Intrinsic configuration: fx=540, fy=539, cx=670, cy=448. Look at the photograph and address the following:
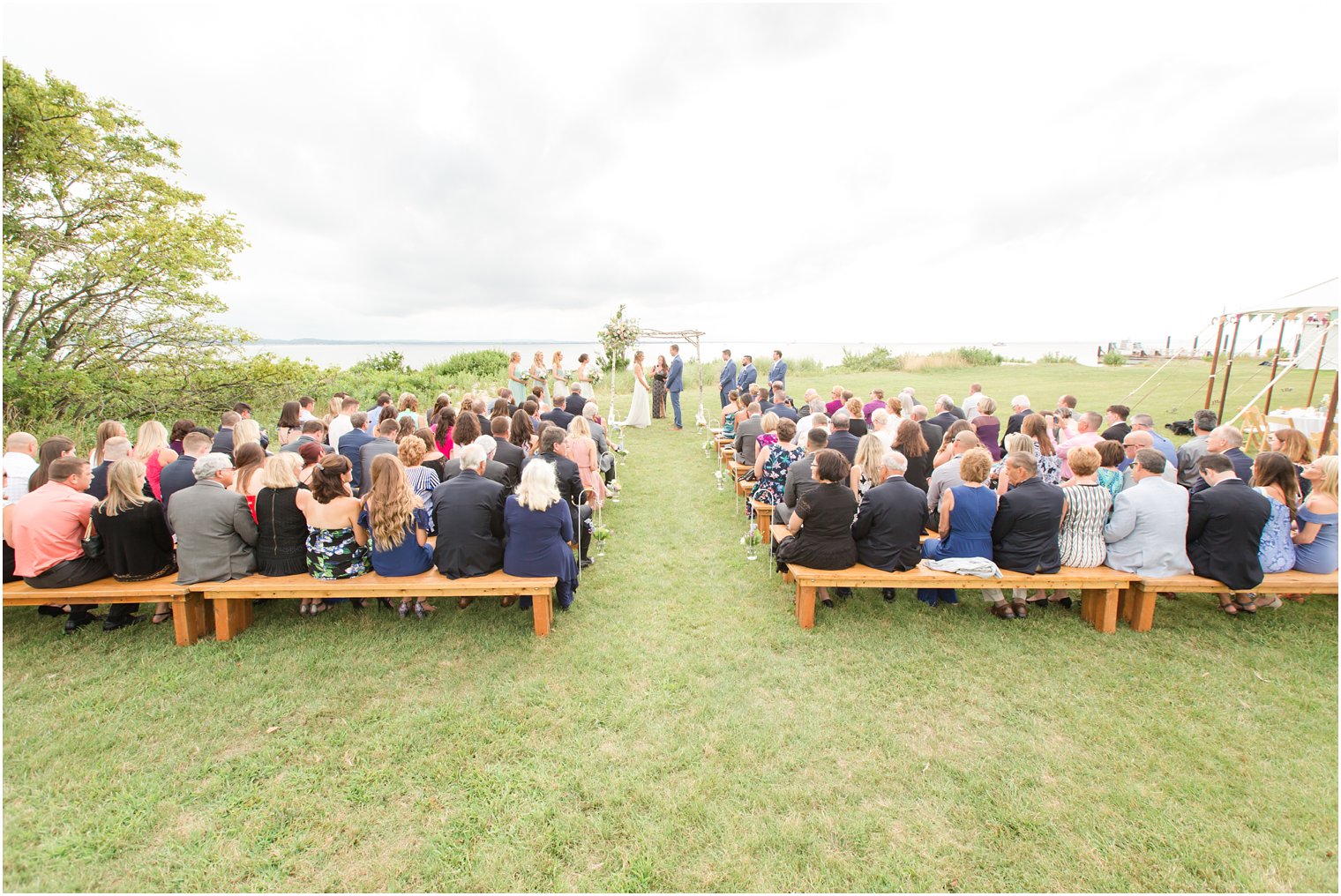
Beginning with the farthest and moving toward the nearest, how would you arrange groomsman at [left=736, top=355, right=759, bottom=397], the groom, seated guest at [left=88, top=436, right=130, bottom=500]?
1. groomsman at [left=736, top=355, right=759, bottom=397]
2. the groom
3. seated guest at [left=88, top=436, right=130, bottom=500]

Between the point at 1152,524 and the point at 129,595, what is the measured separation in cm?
791

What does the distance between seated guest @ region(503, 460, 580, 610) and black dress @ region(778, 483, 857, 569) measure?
201 cm

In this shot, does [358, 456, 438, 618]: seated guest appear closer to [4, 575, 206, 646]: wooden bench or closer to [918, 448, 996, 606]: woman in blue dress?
[4, 575, 206, 646]: wooden bench

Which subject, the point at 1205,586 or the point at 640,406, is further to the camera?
the point at 640,406

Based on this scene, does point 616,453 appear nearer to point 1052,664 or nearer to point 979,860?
point 1052,664

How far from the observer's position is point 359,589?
413 cm

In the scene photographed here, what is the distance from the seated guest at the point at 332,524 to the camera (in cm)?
419

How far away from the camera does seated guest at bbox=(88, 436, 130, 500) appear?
4578 millimetres

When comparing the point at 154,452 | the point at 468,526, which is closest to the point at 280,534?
the point at 468,526

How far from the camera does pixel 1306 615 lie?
4551mm

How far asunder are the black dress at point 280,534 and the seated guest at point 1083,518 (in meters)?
6.16

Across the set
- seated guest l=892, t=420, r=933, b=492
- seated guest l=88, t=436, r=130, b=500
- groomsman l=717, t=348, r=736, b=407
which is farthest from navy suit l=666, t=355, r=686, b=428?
seated guest l=88, t=436, r=130, b=500

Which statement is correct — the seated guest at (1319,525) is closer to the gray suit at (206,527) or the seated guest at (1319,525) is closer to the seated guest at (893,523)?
the seated guest at (893,523)

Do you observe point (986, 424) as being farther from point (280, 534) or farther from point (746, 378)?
point (280, 534)
